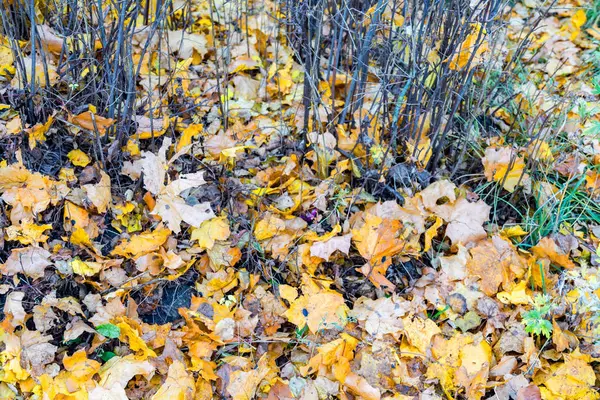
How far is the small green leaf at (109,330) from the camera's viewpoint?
2.14 metres

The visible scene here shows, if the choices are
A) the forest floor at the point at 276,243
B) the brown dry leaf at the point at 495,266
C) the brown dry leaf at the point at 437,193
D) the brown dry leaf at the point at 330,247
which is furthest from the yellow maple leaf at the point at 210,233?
the brown dry leaf at the point at 495,266

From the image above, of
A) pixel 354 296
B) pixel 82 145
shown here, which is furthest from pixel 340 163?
pixel 82 145

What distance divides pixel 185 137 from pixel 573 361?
1.96 meters

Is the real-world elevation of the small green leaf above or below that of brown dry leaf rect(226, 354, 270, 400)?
above

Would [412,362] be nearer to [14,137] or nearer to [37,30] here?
[14,137]

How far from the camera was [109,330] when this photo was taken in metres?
2.15

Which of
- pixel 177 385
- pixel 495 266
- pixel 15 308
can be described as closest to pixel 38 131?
pixel 15 308

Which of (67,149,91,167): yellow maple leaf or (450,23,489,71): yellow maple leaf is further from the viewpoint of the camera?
(67,149,91,167): yellow maple leaf

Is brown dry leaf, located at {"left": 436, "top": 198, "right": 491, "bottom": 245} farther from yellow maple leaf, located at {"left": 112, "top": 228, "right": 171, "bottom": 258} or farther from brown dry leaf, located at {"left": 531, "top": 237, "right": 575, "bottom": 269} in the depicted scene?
yellow maple leaf, located at {"left": 112, "top": 228, "right": 171, "bottom": 258}

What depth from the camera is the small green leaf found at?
7.02ft

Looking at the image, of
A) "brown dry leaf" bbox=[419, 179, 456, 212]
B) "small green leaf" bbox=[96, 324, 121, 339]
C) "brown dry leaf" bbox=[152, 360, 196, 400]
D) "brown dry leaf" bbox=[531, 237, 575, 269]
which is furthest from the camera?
"brown dry leaf" bbox=[419, 179, 456, 212]

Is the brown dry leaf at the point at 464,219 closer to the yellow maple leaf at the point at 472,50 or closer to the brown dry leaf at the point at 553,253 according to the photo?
the brown dry leaf at the point at 553,253

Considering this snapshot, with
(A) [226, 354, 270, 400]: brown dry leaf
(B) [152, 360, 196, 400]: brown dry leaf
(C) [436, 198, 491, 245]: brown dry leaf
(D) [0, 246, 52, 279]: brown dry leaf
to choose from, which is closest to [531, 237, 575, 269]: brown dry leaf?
(C) [436, 198, 491, 245]: brown dry leaf

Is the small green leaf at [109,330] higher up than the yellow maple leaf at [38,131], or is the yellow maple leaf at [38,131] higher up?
the yellow maple leaf at [38,131]
